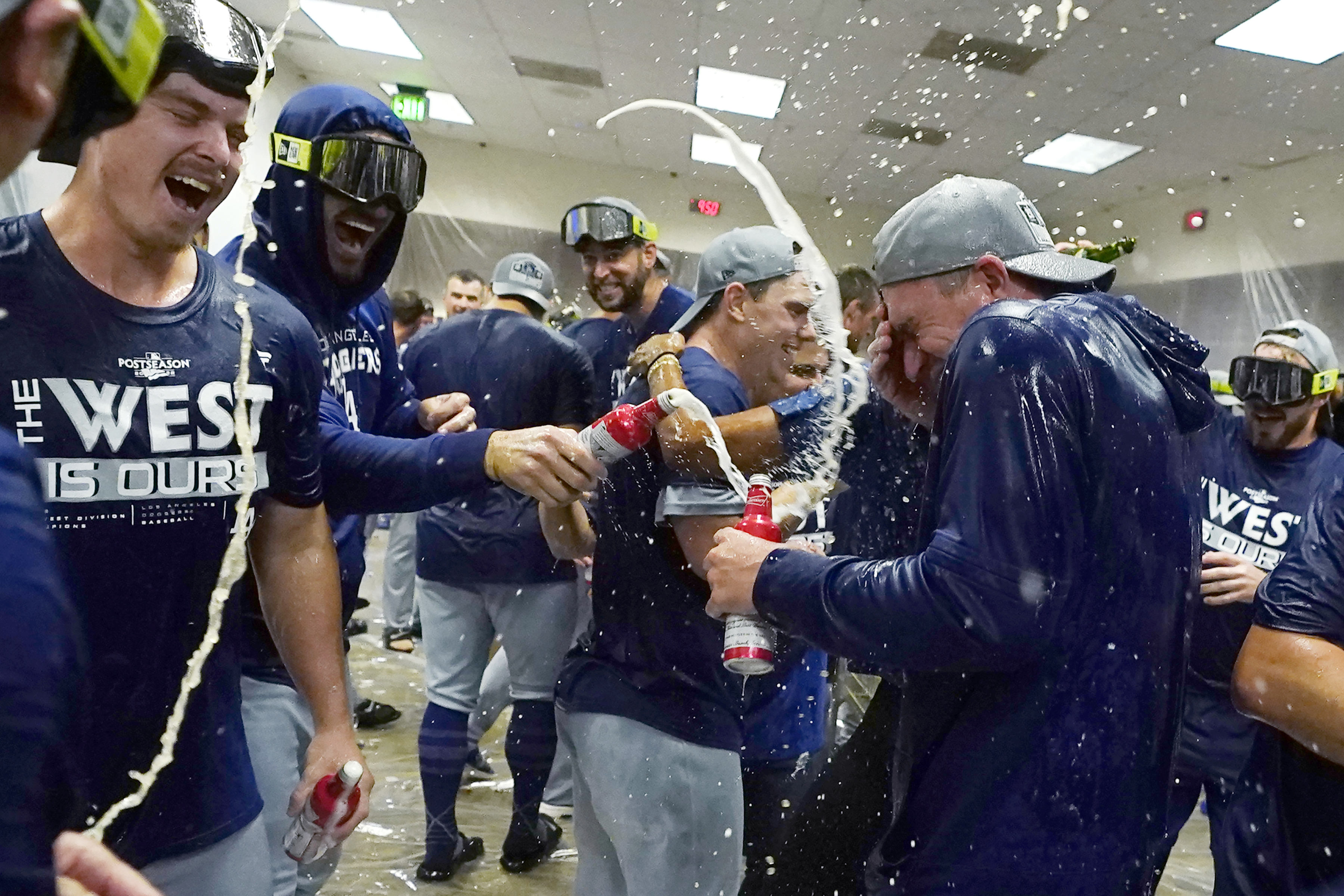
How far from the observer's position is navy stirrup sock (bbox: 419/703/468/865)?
2803mm

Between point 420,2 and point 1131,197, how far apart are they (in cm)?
624

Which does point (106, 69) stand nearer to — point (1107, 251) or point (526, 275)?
point (1107, 251)

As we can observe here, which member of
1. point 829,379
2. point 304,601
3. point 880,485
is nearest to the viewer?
point 304,601

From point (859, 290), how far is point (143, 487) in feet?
7.91

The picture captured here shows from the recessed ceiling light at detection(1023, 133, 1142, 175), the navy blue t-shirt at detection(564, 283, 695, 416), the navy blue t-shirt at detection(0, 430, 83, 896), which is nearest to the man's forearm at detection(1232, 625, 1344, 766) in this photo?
the navy blue t-shirt at detection(0, 430, 83, 896)

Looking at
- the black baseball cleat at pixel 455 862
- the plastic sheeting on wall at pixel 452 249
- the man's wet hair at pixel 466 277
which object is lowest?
the black baseball cleat at pixel 455 862

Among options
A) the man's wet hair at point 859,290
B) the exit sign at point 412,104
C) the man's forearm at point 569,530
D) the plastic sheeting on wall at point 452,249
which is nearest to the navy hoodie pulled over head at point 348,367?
the man's forearm at point 569,530

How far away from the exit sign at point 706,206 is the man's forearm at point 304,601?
8.44m

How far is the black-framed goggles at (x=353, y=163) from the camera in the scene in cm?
179

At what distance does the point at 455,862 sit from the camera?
2.85 m

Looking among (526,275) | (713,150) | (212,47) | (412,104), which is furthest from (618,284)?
(412,104)

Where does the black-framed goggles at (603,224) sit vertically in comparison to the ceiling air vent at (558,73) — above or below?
below

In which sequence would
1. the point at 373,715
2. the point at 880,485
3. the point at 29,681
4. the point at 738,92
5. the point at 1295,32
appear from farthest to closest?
the point at 738,92
the point at 1295,32
the point at 373,715
the point at 880,485
the point at 29,681

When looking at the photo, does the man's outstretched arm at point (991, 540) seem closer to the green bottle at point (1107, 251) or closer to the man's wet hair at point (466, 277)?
the green bottle at point (1107, 251)
